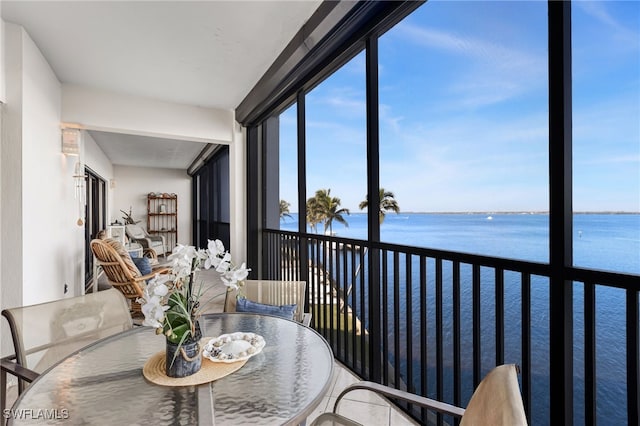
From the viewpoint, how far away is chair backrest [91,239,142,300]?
3.38m

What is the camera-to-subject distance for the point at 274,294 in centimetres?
214

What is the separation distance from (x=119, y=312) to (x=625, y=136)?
255 centimetres

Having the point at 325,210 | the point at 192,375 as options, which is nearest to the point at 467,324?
the point at 192,375

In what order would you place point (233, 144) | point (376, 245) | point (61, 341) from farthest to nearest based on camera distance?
1. point (233, 144)
2. point (376, 245)
3. point (61, 341)

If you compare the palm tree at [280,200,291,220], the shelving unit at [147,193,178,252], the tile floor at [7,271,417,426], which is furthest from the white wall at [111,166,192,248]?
the tile floor at [7,271,417,426]

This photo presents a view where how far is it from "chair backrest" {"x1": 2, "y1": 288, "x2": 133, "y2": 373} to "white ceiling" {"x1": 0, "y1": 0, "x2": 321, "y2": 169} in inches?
80.8

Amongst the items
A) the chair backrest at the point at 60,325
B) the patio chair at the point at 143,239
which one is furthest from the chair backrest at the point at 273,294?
the patio chair at the point at 143,239

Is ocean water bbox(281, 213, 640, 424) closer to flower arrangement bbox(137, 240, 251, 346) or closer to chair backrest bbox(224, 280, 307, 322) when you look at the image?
chair backrest bbox(224, 280, 307, 322)

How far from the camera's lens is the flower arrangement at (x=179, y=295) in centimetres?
96

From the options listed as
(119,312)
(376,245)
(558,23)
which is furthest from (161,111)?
(558,23)

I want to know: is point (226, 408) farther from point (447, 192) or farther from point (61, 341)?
point (447, 192)

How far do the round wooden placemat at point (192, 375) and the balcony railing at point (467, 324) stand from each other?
1106mm

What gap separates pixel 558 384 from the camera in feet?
3.70

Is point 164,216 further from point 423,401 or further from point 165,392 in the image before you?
point 423,401
